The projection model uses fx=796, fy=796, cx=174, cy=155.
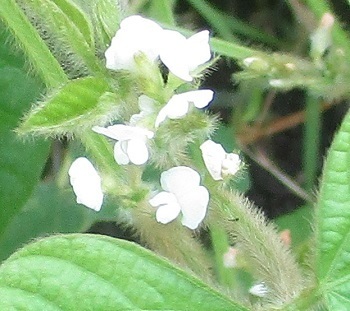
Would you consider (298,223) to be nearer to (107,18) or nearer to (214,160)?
(214,160)

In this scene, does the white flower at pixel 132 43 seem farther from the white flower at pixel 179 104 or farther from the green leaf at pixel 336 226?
the green leaf at pixel 336 226

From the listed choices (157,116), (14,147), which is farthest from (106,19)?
(14,147)

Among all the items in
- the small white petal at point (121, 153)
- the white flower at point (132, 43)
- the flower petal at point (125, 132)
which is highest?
the white flower at point (132, 43)

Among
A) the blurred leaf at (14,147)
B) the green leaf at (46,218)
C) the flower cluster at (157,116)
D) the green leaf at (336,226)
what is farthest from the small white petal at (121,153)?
the green leaf at (46,218)

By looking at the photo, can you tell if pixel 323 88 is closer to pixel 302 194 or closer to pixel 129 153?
pixel 302 194

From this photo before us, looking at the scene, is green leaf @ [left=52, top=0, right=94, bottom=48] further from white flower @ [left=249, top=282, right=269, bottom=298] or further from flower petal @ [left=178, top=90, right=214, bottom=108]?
white flower @ [left=249, top=282, right=269, bottom=298]

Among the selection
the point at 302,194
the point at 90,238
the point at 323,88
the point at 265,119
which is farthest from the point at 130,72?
the point at 265,119
